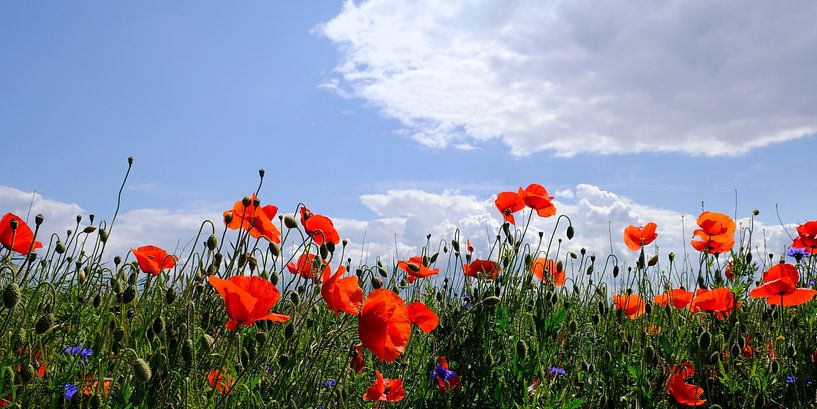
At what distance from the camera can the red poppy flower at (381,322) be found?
1861 mm

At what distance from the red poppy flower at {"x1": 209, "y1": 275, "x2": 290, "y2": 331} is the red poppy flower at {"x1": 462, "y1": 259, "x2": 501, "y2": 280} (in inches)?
62.2

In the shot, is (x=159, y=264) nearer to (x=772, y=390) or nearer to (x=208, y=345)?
(x=208, y=345)

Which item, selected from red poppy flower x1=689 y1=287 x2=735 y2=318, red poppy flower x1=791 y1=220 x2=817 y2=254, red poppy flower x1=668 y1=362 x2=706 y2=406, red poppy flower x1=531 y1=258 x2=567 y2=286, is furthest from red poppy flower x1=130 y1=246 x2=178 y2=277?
red poppy flower x1=791 y1=220 x2=817 y2=254

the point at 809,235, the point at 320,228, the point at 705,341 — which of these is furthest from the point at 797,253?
the point at 320,228

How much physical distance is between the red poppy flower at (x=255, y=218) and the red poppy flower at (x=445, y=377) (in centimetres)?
84

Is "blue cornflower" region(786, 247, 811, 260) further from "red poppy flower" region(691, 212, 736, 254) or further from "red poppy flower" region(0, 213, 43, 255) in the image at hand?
"red poppy flower" region(0, 213, 43, 255)

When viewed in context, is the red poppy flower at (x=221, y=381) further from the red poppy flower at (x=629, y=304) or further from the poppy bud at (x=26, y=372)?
the red poppy flower at (x=629, y=304)

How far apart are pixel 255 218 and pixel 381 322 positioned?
0.90m

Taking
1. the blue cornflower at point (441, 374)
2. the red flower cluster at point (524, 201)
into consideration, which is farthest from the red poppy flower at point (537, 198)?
the blue cornflower at point (441, 374)

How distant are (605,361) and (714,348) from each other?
55 centimetres

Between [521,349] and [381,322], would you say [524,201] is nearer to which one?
[521,349]

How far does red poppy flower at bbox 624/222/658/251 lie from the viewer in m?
3.60

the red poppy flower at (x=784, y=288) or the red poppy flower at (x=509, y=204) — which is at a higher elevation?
the red poppy flower at (x=509, y=204)

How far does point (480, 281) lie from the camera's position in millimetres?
3039
